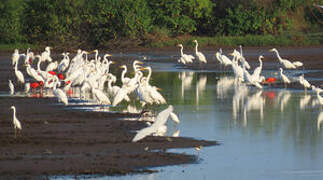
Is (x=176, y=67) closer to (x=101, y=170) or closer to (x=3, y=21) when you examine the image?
(x=3, y=21)

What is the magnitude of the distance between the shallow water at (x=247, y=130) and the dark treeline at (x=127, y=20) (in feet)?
75.5

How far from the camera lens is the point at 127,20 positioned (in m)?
49.8

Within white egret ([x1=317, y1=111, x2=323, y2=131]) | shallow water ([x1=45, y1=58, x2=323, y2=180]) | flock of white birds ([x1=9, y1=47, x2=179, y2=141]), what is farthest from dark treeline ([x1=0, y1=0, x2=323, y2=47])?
white egret ([x1=317, y1=111, x2=323, y2=131])

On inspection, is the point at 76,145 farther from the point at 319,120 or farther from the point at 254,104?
the point at 254,104

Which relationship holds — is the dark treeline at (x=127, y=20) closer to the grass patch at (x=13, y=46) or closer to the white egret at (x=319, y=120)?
the grass patch at (x=13, y=46)

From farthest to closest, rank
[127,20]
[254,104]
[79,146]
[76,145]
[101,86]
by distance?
[127,20], [101,86], [254,104], [76,145], [79,146]

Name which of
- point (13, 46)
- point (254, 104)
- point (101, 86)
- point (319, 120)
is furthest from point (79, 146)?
point (13, 46)

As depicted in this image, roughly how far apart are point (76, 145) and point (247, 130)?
13.2 ft

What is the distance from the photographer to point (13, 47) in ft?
163

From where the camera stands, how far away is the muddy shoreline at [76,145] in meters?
12.1

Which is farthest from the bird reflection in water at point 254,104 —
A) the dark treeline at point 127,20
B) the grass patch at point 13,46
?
the grass patch at point 13,46

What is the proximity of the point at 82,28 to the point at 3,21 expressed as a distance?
16.4 ft

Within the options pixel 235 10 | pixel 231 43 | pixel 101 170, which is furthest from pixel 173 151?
pixel 235 10

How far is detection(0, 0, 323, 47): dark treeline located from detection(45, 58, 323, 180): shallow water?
23.0 m
